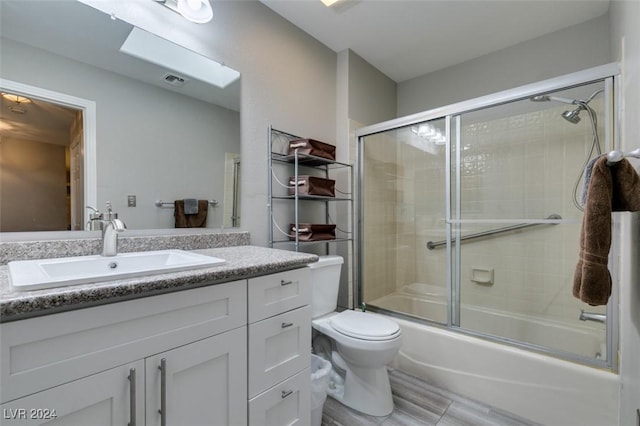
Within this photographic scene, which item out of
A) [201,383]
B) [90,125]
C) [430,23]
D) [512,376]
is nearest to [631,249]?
[512,376]

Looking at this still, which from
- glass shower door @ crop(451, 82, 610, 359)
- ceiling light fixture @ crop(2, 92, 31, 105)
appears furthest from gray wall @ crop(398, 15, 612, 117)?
ceiling light fixture @ crop(2, 92, 31, 105)

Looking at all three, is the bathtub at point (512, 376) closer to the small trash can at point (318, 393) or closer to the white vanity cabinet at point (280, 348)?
the small trash can at point (318, 393)

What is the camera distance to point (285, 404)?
118 cm

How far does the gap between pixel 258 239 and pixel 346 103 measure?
54.0 inches

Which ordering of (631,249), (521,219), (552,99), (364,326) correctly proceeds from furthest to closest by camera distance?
(521,219)
(552,99)
(364,326)
(631,249)

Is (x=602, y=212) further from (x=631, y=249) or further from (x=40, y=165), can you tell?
(x=40, y=165)

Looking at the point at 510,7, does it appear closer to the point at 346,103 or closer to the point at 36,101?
the point at 346,103

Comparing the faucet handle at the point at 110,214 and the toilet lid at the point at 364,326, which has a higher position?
the faucet handle at the point at 110,214

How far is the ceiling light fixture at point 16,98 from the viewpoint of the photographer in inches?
41.4

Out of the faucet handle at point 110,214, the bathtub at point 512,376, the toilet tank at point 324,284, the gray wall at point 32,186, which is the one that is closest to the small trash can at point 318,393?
the toilet tank at point 324,284

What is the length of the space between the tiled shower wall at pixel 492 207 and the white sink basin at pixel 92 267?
1640 mm

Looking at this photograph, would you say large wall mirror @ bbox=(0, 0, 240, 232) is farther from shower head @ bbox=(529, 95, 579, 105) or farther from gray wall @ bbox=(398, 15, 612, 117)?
gray wall @ bbox=(398, 15, 612, 117)

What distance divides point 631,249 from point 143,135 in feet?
6.94

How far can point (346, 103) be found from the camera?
238cm
